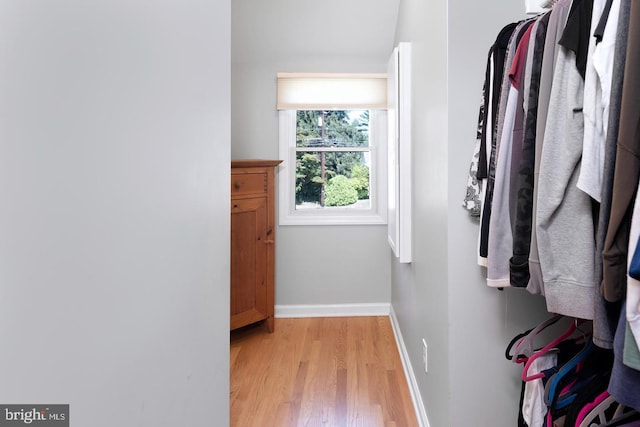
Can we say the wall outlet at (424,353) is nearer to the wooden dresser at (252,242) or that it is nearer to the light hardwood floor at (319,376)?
the light hardwood floor at (319,376)

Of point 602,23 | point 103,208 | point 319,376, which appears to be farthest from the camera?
point 319,376

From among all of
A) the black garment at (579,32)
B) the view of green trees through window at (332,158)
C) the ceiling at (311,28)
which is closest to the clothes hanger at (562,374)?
the black garment at (579,32)

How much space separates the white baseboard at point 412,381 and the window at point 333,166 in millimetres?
1016

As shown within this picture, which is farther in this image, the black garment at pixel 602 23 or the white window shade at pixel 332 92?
the white window shade at pixel 332 92

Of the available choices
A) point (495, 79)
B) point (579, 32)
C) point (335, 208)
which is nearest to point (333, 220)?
point (335, 208)

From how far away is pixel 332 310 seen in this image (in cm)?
344

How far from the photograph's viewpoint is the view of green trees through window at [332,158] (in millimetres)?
3492

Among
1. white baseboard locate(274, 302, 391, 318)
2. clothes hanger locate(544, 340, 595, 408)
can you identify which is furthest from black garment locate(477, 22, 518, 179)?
white baseboard locate(274, 302, 391, 318)

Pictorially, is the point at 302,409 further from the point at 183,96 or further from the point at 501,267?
the point at 183,96

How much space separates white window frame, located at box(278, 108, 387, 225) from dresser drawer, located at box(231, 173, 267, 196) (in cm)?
41

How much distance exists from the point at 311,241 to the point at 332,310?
0.62 m

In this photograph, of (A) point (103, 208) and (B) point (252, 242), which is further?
(B) point (252, 242)

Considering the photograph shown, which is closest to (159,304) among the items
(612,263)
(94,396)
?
(94,396)

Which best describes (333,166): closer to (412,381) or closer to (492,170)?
(412,381)
